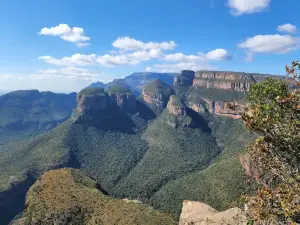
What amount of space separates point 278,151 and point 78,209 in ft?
175

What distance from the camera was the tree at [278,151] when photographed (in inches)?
624

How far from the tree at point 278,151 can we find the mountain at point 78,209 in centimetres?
4415

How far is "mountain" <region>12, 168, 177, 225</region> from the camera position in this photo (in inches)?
2373

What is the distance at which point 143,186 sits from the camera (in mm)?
164625

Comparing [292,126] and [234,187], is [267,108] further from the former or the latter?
[234,187]

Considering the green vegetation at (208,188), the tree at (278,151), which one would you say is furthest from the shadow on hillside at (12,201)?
the tree at (278,151)

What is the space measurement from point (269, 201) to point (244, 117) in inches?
185

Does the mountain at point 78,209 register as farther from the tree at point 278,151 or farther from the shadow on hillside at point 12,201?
the shadow on hillside at point 12,201

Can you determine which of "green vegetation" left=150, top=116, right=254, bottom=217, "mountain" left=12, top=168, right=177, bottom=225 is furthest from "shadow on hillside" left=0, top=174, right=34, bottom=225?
"mountain" left=12, top=168, right=177, bottom=225

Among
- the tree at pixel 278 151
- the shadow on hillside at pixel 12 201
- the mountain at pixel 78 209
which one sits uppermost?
the tree at pixel 278 151

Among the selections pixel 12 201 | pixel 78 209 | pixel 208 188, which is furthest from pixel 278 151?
pixel 12 201

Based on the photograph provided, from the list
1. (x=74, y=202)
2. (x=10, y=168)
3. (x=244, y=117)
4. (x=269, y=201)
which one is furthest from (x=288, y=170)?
(x=10, y=168)

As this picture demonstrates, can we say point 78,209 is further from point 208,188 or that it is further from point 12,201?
point 12,201

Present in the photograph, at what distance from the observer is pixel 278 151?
18.8 metres
